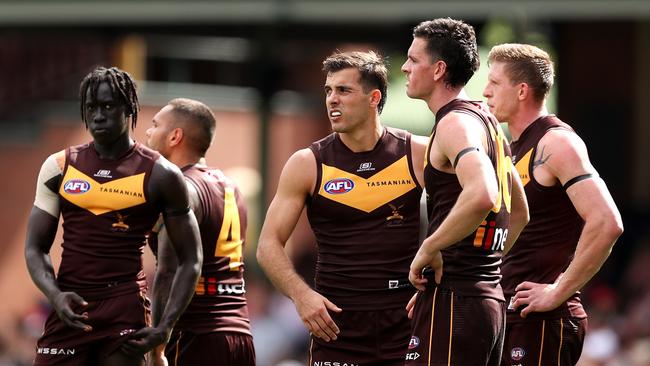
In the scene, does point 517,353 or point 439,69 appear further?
point 517,353

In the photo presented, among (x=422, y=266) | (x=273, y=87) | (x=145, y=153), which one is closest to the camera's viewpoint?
(x=422, y=266)

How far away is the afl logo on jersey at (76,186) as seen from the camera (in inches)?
299

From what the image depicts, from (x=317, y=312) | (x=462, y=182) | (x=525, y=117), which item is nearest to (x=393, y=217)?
(x=317, y=312)

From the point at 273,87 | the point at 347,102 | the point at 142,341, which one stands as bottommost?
the point at 142,341

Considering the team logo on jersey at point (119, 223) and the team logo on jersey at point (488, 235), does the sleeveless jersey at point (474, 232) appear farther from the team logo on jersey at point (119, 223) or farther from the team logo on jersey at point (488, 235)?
the team logo on jersey at point (119, 223)

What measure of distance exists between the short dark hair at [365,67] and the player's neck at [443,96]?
898 millimetres

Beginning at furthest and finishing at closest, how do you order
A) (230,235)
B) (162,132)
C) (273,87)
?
(273,87)
(162,132)
(230,235)

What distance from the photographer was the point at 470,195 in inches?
263

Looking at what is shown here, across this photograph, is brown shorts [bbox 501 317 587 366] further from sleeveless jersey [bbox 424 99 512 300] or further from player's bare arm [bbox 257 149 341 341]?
player's bare arm [bbox 257 149 341 341]

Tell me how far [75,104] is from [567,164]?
18031 mm

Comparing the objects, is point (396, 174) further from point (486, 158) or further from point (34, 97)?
point (34, 97)

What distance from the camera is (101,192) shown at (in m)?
7.59

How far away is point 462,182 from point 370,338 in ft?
4.83

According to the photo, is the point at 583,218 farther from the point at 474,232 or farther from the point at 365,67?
the point at 365,67
